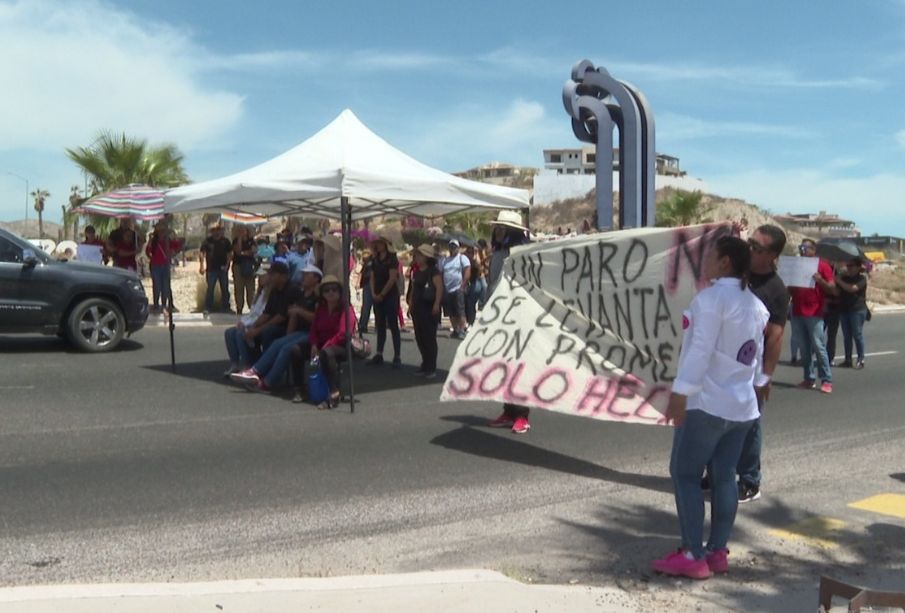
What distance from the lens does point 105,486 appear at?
684 cm

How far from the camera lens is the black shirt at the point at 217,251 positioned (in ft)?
61.7

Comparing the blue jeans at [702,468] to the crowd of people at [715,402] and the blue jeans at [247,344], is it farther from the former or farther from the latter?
the blue jeans at [247,344]

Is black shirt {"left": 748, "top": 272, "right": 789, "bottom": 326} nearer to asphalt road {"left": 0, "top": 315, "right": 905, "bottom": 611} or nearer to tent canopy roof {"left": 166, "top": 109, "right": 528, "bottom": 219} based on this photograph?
asphalt road {"left": 0, "top": 315, "right": 905, "bottom": 611}

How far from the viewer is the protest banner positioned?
7707mm

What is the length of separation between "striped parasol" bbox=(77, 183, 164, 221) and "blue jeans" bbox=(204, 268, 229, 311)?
57.8 inches

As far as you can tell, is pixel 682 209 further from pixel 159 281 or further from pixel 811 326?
pixel 811 326

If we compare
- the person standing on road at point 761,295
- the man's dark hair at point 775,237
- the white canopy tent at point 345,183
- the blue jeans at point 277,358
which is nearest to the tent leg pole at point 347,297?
the white canopy tent at point 345,183

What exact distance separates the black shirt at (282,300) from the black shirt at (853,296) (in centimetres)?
771

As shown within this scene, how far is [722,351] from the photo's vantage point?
496 cm

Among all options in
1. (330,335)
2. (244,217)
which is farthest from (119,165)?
(330,335)

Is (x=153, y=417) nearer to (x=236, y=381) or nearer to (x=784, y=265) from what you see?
(x=236, y=381)

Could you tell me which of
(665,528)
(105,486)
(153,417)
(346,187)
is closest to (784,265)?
(346,187)

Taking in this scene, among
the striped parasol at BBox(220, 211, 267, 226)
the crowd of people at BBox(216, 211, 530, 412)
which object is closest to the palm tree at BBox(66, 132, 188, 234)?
the striped parasol at BBox(220, 211, 267, 226)

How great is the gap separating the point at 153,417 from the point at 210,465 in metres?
2.02
